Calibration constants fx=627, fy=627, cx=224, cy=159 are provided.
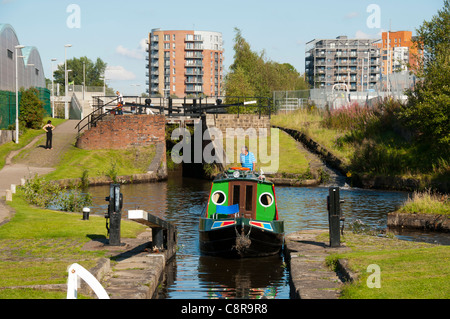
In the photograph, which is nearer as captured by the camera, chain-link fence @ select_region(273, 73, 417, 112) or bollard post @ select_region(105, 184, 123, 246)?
bollard post @ select_region(105, 184, 123, 246)

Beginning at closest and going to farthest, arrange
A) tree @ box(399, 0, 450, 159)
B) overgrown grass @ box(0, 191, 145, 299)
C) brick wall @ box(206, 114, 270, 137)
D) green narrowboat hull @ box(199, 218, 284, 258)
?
overgrown grass @ box(0, 191, 145, 299), green narrowboat hull @ box(199, 218, 284, 258), tree @ box(399, 0, 450, 159), brick wall @ box(206, 114, 270, 137)

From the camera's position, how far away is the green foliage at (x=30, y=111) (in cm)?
4766

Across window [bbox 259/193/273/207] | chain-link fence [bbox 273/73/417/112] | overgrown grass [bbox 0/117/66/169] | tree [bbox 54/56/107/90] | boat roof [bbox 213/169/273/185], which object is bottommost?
window [bbox 259/193/273/207]

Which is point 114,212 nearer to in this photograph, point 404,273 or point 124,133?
point 404,273

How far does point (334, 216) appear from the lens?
591 inches

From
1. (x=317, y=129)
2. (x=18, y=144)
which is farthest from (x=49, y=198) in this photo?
(x=317, y=129)

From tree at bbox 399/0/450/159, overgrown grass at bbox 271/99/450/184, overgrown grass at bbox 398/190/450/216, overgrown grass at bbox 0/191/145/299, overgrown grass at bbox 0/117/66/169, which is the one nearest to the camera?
overgrown grass at bbox 0/191/145/299

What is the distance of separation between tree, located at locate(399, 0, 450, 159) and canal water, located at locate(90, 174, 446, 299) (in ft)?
12.9

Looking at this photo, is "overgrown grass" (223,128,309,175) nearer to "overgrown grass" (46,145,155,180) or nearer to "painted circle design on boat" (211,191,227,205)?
"overgrown grass" (46,145,155,180)

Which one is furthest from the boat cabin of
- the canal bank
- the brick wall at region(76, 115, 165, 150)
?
the brick wall at region(76, 115, 165, 150)

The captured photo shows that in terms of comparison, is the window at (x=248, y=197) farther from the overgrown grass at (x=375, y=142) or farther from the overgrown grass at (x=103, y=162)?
the overgrown grass at (x=103, y=162)

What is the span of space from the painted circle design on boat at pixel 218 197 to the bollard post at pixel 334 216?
11.9ft

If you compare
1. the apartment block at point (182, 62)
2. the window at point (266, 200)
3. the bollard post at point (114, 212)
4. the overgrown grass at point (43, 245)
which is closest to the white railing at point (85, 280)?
the overgrown grass at point (43, 245)

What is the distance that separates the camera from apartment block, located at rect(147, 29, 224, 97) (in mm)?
165250
